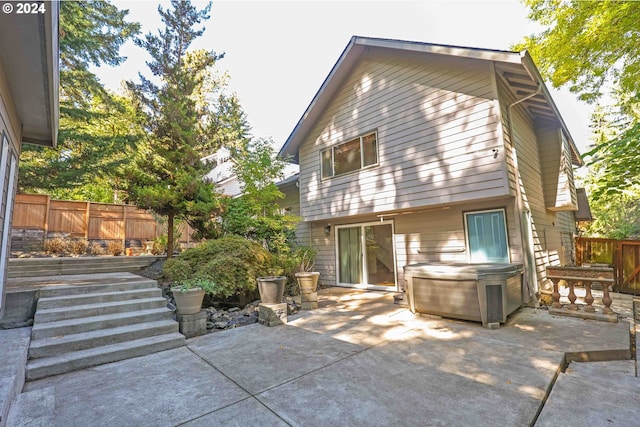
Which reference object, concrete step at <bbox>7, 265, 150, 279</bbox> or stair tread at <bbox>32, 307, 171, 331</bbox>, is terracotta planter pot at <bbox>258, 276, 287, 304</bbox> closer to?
stair tread at <bbox>32, 307, 171, 331</bbox>

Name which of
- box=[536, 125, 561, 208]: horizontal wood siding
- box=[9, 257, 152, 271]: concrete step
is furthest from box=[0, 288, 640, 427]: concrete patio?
box=[536, 125, 561, 208]: horizontal wood siding

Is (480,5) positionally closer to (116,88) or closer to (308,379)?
(308,379)

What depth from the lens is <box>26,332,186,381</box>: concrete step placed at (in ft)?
9.87

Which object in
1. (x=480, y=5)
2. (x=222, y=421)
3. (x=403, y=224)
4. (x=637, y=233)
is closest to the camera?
(x=222, y=421)

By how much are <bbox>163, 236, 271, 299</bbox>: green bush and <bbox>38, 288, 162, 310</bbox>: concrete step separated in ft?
2.33

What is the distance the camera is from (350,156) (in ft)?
26.9

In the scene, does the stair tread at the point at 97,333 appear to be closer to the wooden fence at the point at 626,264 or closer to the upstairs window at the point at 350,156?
the upstairs window at the point at 350,156

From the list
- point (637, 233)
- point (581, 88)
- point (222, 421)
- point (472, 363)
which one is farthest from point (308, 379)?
point (637, 233)

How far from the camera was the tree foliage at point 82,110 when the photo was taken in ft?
31.9

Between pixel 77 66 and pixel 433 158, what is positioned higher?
pixel 77 66

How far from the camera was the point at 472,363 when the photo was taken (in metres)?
3.14

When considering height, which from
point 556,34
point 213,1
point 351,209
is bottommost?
point 351,209

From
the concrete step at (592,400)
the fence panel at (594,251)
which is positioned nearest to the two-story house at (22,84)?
the concrete step at (592,400)

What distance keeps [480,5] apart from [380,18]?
10.9 ft
